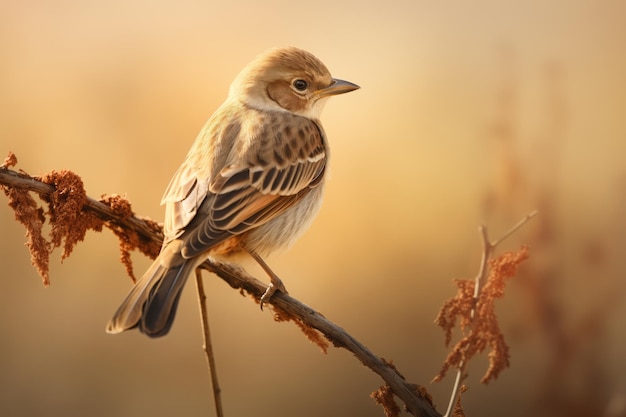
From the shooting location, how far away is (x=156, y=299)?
116 inches

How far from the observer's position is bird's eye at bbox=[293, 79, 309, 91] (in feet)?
14.3

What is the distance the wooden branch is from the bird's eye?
129 centimetres

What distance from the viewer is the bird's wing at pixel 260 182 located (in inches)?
134

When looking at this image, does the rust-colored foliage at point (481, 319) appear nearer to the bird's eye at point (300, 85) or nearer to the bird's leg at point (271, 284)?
the bird's leg at point (271, 284)

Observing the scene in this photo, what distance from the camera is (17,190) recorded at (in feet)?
9.30

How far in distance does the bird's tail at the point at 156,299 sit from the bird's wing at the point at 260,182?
7 cm

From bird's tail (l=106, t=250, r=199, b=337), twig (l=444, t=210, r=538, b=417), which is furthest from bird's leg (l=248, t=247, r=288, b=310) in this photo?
twig (l=444, t=210, r=538, b=417)

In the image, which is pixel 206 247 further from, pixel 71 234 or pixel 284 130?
pixel 284 130

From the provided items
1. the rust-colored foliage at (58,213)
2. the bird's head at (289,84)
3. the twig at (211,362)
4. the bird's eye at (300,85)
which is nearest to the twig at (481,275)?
the twig at (211,362)

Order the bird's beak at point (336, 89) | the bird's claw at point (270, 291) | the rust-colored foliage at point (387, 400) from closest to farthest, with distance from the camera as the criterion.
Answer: the rust-colored foliage at point (387, 400) < the bird's claw at point (270, 291) < the bird's beak at point (336, 89)

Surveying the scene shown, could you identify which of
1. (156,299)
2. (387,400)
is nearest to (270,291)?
(156,299)

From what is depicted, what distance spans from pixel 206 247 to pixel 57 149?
283 cm

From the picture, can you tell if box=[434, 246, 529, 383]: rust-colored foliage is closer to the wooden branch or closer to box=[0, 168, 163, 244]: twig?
the wooden branch

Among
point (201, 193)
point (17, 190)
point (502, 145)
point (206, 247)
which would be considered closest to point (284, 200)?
point (201, 193)
